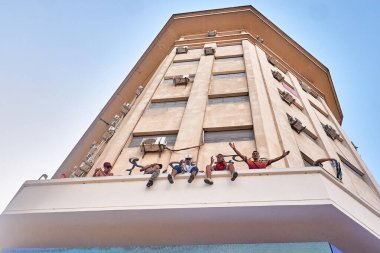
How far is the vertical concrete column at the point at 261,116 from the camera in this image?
860 centimetres

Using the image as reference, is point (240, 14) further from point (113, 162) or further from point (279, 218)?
point (279, 218)

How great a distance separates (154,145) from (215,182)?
3722 millimetres

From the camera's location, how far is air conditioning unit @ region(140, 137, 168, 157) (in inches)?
374

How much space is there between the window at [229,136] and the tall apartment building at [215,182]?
0.03m

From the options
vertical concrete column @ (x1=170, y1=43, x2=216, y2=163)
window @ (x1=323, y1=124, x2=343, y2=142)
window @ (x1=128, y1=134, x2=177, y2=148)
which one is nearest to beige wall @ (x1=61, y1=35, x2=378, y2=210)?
vertical concrete column @ (x1=170, y1=43, x2=216, y2=163)

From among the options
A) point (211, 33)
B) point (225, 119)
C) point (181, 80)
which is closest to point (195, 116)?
point (225, 119)

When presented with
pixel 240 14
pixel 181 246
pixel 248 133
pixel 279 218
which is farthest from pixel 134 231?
pixel 240 14

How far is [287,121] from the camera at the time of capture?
1100cm

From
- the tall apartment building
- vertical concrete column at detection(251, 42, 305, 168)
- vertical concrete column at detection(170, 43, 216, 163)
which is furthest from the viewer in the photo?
vertical concrete column at detection(170, 43, 216, 163)

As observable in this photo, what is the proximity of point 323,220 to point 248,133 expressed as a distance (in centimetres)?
438

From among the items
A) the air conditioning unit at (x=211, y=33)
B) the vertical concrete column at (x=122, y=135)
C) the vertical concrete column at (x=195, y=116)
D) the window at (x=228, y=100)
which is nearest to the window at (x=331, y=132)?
the window at (x=228, y=100)

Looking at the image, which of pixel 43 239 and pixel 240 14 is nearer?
pixel 43 239

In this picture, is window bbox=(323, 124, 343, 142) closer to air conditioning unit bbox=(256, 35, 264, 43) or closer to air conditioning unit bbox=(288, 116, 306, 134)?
air conditioning unit bbox=(288, 116, 306, 134)

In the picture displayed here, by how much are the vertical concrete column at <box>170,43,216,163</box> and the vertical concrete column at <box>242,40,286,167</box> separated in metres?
1.59
